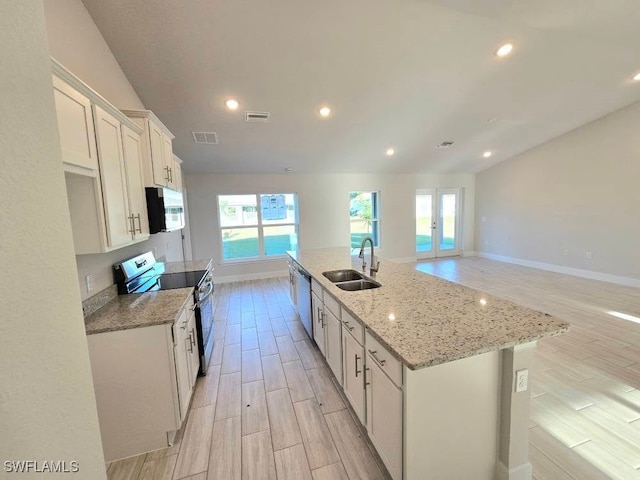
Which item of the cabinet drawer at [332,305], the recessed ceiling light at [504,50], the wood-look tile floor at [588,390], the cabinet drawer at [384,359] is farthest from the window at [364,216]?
the cabinet drawer at [384,359]

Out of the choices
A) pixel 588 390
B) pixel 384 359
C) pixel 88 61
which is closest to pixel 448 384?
pixel 384 359

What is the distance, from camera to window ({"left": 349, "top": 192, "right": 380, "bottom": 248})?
7.12 metres

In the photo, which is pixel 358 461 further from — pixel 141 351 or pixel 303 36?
pixel 303 36

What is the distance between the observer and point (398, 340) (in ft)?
4.60

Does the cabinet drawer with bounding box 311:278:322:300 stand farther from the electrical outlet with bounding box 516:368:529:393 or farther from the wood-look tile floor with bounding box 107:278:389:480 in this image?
the electrical outlet with bounding box 516:368:529:393

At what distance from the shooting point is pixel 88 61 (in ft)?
7.55

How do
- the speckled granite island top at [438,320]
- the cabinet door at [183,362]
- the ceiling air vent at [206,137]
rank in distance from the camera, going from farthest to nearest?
the ceiling air vent at [206,137], the cabinet door at [183,362], the speckled granite island top at [438,320]

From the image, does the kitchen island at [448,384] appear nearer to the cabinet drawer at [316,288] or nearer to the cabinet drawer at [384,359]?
the cabinet drawer at [384,359]

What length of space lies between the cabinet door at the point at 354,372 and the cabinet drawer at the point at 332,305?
6.4 inches

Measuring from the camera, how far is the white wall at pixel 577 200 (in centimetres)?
485

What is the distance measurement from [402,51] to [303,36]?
1092 mm

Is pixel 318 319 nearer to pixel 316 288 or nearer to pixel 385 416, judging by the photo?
pixel 316 288

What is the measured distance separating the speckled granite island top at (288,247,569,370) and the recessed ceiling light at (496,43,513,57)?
2.77 metres

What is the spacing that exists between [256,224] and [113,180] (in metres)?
4.36
